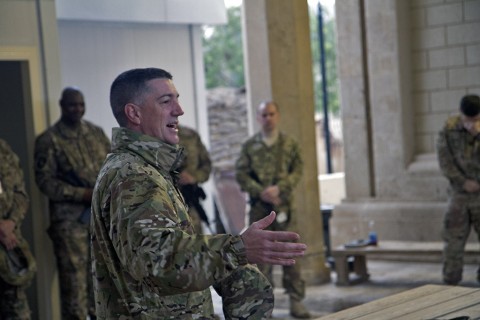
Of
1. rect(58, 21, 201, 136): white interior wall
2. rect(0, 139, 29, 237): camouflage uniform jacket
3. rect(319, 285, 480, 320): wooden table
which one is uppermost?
rect(58, 21, 201, 136): white interior wall

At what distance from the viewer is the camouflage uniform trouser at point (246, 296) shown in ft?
10.9

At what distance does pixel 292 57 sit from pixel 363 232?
8.99ft

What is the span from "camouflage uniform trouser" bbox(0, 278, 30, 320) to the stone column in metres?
3.12

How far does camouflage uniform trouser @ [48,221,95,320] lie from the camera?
7.30 m

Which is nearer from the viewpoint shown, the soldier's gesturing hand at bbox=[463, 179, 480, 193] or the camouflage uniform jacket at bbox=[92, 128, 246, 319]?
the camouflage uniform jacket at bbox=[92, 128, 246, 319]

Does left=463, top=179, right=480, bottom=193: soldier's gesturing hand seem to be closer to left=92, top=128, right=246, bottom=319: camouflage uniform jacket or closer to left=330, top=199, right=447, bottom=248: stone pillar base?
left=330, top=199, right=447, bottom=248: stone pillar base

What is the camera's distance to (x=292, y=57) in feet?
30.1

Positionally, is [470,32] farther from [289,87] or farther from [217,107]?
[217,107]

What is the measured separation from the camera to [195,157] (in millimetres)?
8141

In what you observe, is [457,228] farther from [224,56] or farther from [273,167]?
[224,56]

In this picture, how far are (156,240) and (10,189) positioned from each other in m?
4.16

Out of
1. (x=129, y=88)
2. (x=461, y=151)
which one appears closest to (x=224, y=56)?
(x=461, y=151)

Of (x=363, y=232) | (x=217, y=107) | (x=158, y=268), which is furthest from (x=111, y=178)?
(x=217, y=107)

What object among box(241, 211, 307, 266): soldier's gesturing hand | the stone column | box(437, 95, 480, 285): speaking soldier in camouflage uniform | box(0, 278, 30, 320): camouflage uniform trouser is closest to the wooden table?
box(241, 211, 307, 266): soldier's gesturing hand
